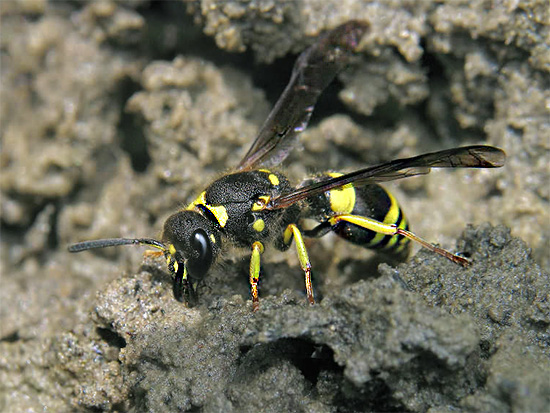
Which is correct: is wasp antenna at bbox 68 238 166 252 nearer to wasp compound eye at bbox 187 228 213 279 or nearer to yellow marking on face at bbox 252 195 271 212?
wasp compound eye at bbox 187 228 213 279

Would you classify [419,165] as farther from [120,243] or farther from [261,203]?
[120,243]

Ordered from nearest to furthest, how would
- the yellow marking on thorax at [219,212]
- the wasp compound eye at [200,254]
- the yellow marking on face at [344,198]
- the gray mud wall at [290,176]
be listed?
1. the gray mud wall at [290,176]
2. the wasp compound eye at [200,254]
3. the yellow marking on thorax at [219,212]
4. the yellow marking on face at [344,198]

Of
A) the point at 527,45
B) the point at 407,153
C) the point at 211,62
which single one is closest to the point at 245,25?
the point at 211,62

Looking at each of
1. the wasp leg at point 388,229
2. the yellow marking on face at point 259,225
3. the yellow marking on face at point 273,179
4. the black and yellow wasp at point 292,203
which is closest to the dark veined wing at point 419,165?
the black and yellow wasp at point 292,203

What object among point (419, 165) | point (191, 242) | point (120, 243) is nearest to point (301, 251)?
point (191, 242)

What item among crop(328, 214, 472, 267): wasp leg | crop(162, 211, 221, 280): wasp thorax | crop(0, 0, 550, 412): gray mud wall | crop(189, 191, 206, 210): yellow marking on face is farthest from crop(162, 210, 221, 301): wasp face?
crop(328, 214, 472, 267): wasp leg

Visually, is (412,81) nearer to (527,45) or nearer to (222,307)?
(527,45)

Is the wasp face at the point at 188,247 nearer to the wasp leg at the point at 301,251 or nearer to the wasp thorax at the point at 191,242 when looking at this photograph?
the wasp thorax at the point at 191,242
